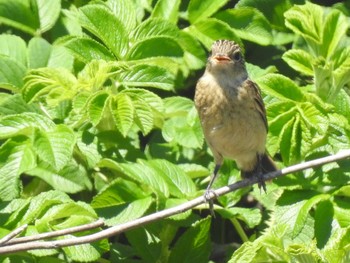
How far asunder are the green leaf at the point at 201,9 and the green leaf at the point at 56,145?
119 cm

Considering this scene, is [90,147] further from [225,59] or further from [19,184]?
[225,59]

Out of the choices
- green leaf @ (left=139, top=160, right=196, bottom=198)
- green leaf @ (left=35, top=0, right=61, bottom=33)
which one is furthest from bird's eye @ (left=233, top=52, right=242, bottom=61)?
green leaf @ (left=35, top=0, right=61, bottom=33)

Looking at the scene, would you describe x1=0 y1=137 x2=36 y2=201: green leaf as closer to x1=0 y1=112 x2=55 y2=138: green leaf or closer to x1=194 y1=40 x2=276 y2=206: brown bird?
x1=0 y1=112 x2=55 y2=138: green leaf

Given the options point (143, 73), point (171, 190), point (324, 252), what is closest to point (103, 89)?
point (143, 73)

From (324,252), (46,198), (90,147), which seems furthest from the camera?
(90,147)

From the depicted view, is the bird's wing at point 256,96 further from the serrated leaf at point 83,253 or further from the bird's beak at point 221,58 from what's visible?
the serrated leaf at point 83,253

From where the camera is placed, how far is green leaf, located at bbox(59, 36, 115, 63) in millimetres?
5078

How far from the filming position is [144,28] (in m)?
5.25

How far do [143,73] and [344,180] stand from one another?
1.18 m

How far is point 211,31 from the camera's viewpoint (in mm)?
5539

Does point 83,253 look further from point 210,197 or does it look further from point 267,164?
point 267,164

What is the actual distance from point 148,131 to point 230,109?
61cm

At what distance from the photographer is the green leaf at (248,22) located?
222 inches

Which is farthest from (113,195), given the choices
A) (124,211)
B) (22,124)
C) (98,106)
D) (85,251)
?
(22,124)
